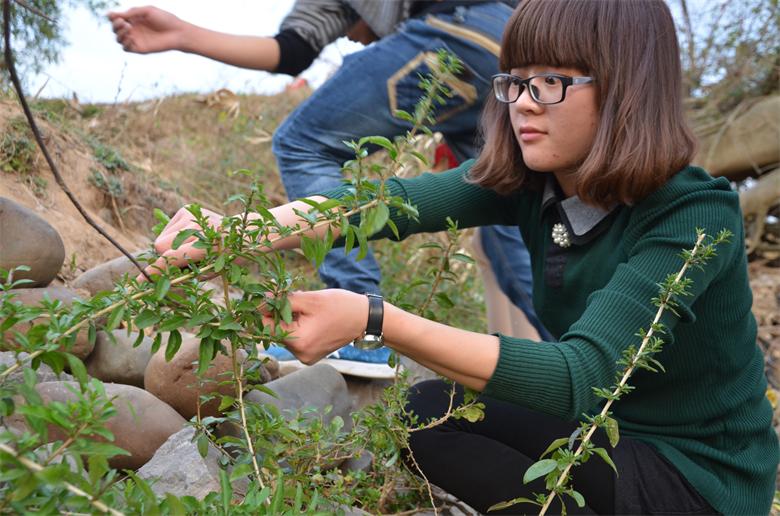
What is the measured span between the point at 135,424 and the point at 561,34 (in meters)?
1.40

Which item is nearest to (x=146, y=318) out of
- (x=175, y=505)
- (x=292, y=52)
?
(x=175, y=505)

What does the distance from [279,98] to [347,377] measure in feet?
15.8

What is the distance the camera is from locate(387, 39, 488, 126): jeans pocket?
9.89 feet

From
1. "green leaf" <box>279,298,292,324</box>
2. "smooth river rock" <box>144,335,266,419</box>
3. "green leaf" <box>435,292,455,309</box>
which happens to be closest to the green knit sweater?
"green leaf" <box>435,292,455,309</box>

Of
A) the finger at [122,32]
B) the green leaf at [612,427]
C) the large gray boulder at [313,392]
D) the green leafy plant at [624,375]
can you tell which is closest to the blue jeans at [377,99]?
the large gray boulder at [313,392]

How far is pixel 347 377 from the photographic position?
3055 mm

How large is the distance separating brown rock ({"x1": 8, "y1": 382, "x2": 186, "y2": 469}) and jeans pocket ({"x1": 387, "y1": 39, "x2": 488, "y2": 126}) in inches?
53.7

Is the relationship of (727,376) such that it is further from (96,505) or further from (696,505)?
(96,505)

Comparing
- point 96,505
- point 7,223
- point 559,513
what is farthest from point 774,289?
point 96,505

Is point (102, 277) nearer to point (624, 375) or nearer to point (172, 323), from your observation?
point (172, 323)

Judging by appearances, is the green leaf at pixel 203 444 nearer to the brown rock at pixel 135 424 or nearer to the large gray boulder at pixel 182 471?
the large gray boulder at pixel 182 471

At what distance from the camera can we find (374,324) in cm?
161

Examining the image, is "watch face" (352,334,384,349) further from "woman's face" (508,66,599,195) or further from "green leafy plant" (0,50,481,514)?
"woman's face" (508,66,599,195)

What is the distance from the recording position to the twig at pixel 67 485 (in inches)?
40.1
